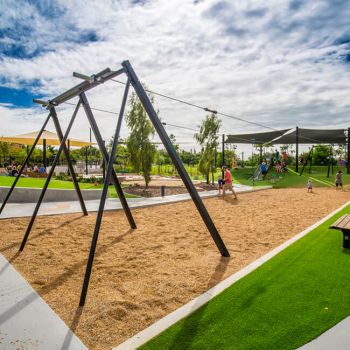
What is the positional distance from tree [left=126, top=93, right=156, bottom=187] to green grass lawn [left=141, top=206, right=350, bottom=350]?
43.4 feet

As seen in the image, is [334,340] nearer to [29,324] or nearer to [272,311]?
[272,311]

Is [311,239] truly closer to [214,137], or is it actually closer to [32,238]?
[32,238]

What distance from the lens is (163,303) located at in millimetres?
3453

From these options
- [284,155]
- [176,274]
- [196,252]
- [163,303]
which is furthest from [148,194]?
[284,155]

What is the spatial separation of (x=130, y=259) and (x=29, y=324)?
230cm

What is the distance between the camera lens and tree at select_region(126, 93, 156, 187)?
1675 cm

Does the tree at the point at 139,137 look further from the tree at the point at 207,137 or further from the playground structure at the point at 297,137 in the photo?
the playground structure at the point at 297,137

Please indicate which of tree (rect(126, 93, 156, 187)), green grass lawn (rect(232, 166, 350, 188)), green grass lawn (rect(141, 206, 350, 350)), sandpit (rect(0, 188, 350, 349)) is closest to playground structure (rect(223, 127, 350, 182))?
green grass lawn (rect(232, 166, 350, 188))

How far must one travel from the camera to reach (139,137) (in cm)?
1684

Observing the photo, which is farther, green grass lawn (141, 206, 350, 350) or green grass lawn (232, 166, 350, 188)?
green grass lawn (232, 166, 350, 188)

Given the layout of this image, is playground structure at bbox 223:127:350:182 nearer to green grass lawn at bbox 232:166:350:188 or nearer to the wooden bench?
green grass lawn at bbox 232:166:350:188

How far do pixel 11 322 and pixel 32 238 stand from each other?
3709mm

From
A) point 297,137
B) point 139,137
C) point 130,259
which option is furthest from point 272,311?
point 297,137

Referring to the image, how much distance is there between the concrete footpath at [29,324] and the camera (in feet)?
8.53
